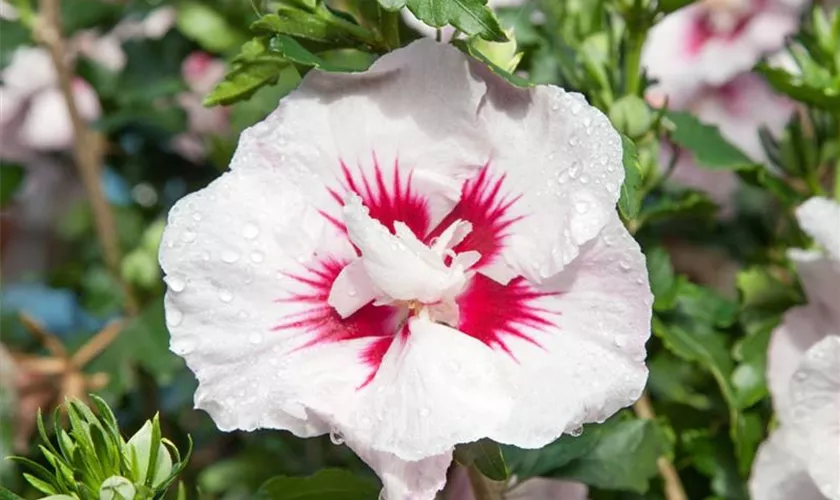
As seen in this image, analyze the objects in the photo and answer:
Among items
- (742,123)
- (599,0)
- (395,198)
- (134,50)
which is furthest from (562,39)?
(134,50)

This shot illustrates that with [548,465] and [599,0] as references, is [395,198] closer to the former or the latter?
[548,465]

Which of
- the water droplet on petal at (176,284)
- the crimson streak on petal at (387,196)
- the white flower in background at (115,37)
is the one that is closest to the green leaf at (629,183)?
the crimson streak on petal at (387,196)

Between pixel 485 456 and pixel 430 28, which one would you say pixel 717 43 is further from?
pixel 485 456

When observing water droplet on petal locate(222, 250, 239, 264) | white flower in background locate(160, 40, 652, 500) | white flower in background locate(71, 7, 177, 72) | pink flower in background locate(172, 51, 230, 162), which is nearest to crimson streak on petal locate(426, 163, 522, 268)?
white flower in background locate(160, 40, 652, 500)

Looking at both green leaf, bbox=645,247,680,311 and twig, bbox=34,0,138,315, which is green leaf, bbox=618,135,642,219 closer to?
green leaf, bbox=645,247,680,311

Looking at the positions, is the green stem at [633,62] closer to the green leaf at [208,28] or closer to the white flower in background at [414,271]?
the white flower in background at [414,271]

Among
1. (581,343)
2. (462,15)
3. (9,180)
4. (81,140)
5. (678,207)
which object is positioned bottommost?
(9,180)

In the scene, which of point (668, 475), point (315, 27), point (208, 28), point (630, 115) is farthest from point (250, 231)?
point (208, 28)
